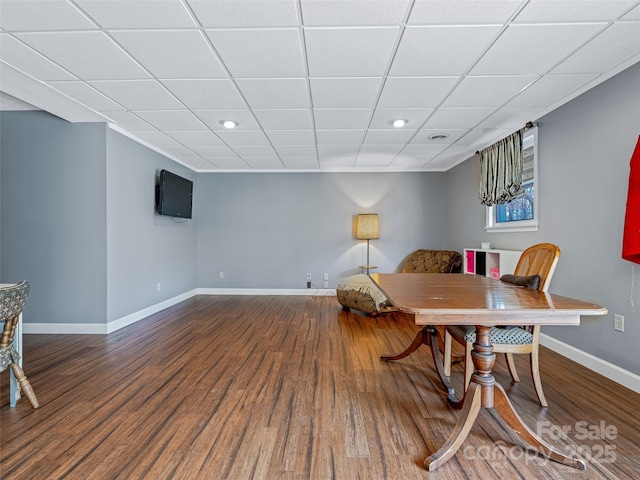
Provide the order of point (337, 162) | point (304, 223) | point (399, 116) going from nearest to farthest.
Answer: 1. point (399, 116)
2. point (337, 162)
3. point (304, 223)

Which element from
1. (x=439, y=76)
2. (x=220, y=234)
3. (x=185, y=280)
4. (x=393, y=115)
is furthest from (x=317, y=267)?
(x=439, y=76)

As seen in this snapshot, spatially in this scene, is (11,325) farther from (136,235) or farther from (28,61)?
(136,235)

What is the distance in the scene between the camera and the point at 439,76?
239 cm

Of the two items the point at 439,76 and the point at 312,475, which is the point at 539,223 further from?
the point at 312,475

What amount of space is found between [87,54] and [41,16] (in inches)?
14.3

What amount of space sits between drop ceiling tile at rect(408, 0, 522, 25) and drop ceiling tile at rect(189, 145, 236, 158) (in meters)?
3.12

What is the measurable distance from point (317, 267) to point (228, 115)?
324cm

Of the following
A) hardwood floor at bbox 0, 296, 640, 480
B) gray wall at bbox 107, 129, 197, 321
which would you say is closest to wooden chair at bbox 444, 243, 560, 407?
hardwood floor at bbox 0, 296, 640, 480

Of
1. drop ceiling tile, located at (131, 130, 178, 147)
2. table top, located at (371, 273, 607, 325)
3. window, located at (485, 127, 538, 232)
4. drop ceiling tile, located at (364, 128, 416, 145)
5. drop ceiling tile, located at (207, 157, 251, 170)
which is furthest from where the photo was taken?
drop ceiling tile, located at (207, 157, 251, 170)

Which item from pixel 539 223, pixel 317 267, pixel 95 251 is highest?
pixel 539 223

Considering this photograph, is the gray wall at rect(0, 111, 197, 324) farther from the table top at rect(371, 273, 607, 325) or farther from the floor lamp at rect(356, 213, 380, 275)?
the floor lamp at rect(356, 213, 380, 275)

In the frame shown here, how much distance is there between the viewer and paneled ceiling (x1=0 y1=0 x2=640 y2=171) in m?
1.74

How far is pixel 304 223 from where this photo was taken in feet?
18.8

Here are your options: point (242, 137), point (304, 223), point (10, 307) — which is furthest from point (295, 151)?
point (10, 307)
